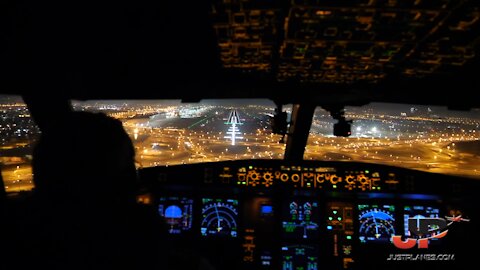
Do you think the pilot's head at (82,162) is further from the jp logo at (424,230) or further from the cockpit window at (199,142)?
the cockpit window at (199,142)

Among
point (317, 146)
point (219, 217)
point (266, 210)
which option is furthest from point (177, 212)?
point (317, 146)

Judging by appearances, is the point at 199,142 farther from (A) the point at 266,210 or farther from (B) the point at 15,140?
(A) the point at 266,210

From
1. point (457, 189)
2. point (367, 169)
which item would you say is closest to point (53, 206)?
point (367, 169)

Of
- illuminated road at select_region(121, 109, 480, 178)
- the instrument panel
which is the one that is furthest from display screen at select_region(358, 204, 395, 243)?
illuminated road at select_region(121, 109, 480, 178)

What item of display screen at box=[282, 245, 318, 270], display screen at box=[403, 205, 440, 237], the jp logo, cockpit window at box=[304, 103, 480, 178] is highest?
display screen at box=[403, 205, 440, 237]

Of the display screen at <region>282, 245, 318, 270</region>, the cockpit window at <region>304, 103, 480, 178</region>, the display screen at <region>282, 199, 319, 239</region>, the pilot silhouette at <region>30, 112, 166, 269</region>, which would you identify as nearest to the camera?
the pilot silhouette at <region>30, 112, 166, 269</region>

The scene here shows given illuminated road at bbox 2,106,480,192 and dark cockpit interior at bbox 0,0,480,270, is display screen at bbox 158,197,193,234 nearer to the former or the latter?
dark cockpit interior at bbox 0,0,480,270
